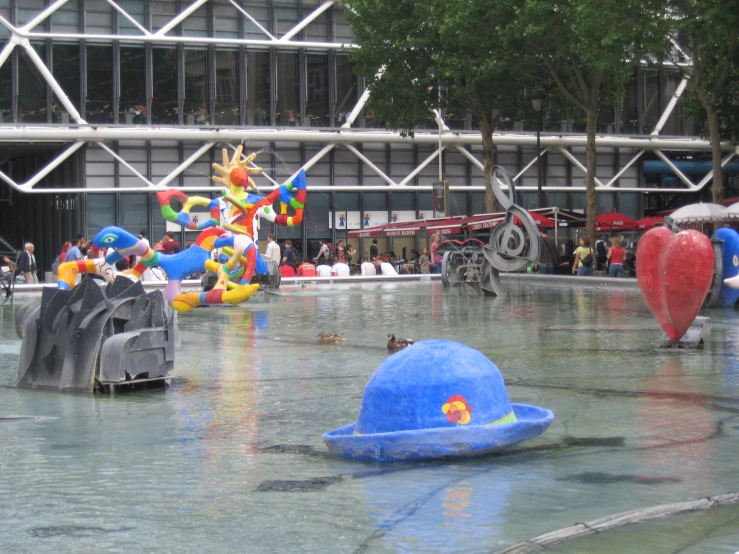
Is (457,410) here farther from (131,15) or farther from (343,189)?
(343,189)

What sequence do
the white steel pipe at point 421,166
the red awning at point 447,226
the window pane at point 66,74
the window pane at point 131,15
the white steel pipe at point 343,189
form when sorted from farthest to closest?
the white steel pipe at point 421,166 < the window pane at point 131,15 < the window pane at point 66,74 < the white steel pipe at point 343,189 < the red awning at point 447,226

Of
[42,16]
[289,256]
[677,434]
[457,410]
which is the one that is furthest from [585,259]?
[457,410]

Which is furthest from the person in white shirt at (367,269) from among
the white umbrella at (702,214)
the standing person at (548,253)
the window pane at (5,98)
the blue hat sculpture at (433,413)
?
the blue hat sculpture at (433,413)

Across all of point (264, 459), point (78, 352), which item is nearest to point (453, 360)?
point (264, 459)

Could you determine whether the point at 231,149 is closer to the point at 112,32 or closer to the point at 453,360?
the point at 112,32

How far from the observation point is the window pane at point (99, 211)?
→ 162 feet

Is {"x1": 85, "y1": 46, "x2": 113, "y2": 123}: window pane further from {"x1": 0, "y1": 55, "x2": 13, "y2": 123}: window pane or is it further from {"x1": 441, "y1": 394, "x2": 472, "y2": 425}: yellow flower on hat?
{"x1": 441, "y1": 394, "x2": 472, "y2": 425}: yellow flower on hat

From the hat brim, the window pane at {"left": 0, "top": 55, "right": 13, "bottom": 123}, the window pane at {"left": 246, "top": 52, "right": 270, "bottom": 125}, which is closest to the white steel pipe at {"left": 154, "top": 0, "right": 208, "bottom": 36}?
the window pane at {"left": 246, "top": 52, "right": 270, "bottom": 125}

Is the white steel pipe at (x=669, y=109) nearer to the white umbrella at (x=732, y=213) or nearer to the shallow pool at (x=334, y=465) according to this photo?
the white umbrella at (x=732, y=213)

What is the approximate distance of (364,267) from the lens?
4062 cm

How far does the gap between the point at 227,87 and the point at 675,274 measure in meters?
38.6

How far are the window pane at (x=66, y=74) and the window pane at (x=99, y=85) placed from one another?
0.47m

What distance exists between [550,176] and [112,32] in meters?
21.3

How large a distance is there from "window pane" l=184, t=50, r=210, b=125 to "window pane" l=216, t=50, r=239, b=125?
20.7 inches
